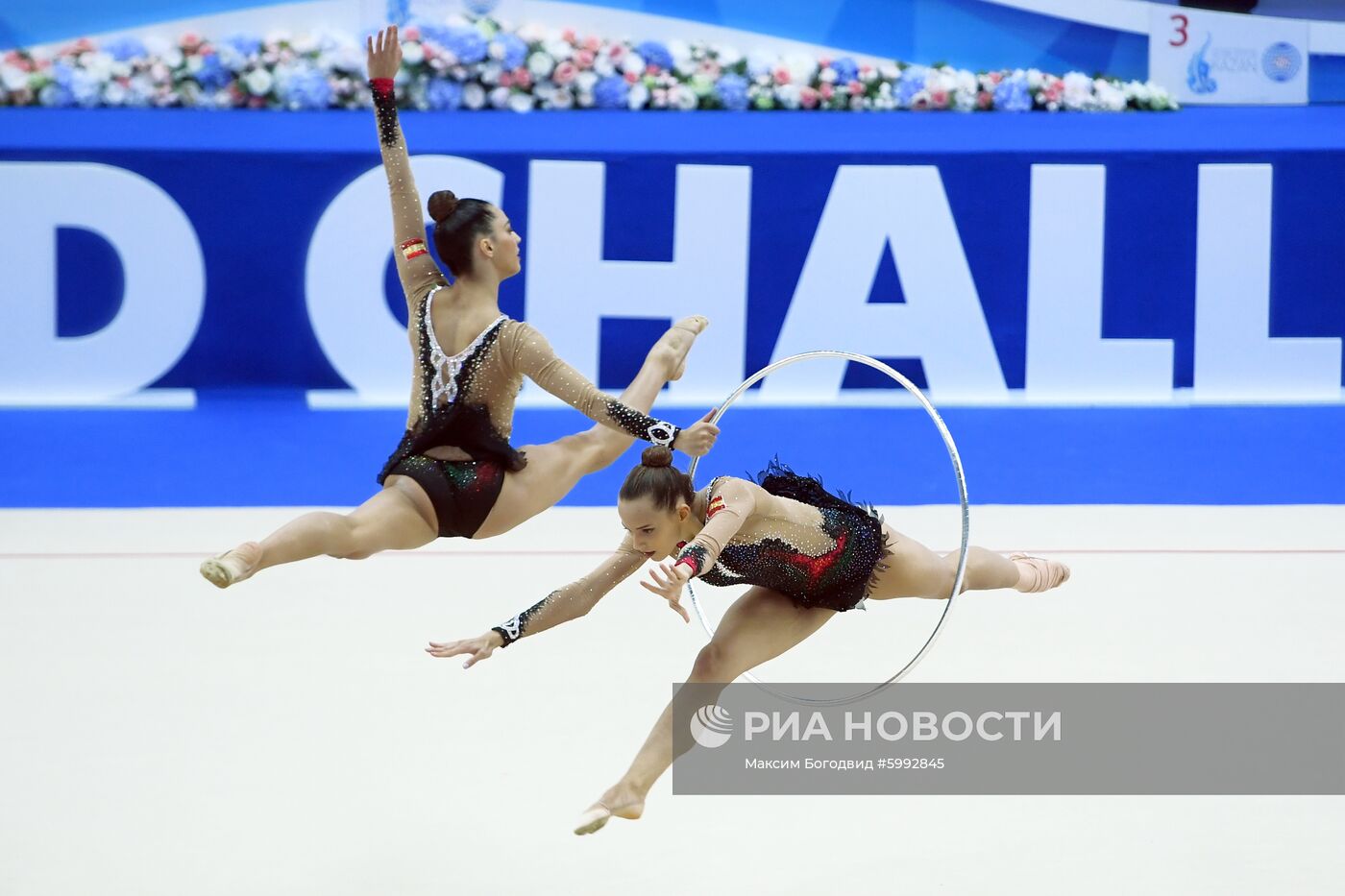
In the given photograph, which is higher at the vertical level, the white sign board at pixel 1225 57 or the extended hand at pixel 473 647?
the white sign board at pixel 1225 57

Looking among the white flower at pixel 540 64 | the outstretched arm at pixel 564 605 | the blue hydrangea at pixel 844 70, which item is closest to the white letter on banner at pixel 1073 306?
the blue hydrangea at pixel 844 70

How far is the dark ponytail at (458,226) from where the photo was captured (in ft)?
13.4

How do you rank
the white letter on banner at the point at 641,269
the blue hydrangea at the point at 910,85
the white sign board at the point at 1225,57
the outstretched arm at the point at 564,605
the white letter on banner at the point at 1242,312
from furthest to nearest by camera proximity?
the white sign board at the point at 1225,57, the blue hydrangea at the point at 910,85, the white letter on banner at the point at 1242,312, the white letter on banner at the point at 641,269, the outstretched arm at the point at 564,605

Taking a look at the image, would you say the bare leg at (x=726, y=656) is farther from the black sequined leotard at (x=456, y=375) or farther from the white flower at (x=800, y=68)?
the white flower at (x=800, y=68)

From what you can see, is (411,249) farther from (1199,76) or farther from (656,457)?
(1199,76)

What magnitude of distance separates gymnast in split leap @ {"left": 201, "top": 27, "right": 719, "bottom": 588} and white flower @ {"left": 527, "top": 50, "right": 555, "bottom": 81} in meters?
4.28

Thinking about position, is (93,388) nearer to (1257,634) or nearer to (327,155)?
(327,155)

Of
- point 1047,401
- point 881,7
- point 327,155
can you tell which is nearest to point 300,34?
point 327,155

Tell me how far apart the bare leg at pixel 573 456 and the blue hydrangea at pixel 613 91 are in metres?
4.39

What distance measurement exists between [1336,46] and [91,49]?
723 cm

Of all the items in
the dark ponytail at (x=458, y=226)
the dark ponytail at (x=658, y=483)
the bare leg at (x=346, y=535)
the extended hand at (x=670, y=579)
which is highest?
the dark ponytail at (x=458, y=226)

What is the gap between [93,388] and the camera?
26.0 feet

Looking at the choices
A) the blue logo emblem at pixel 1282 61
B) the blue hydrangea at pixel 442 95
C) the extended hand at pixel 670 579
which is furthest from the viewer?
the blue logo emblem at pixel 1282 61

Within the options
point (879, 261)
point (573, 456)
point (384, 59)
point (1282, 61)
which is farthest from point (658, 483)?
point (1282, 61)
